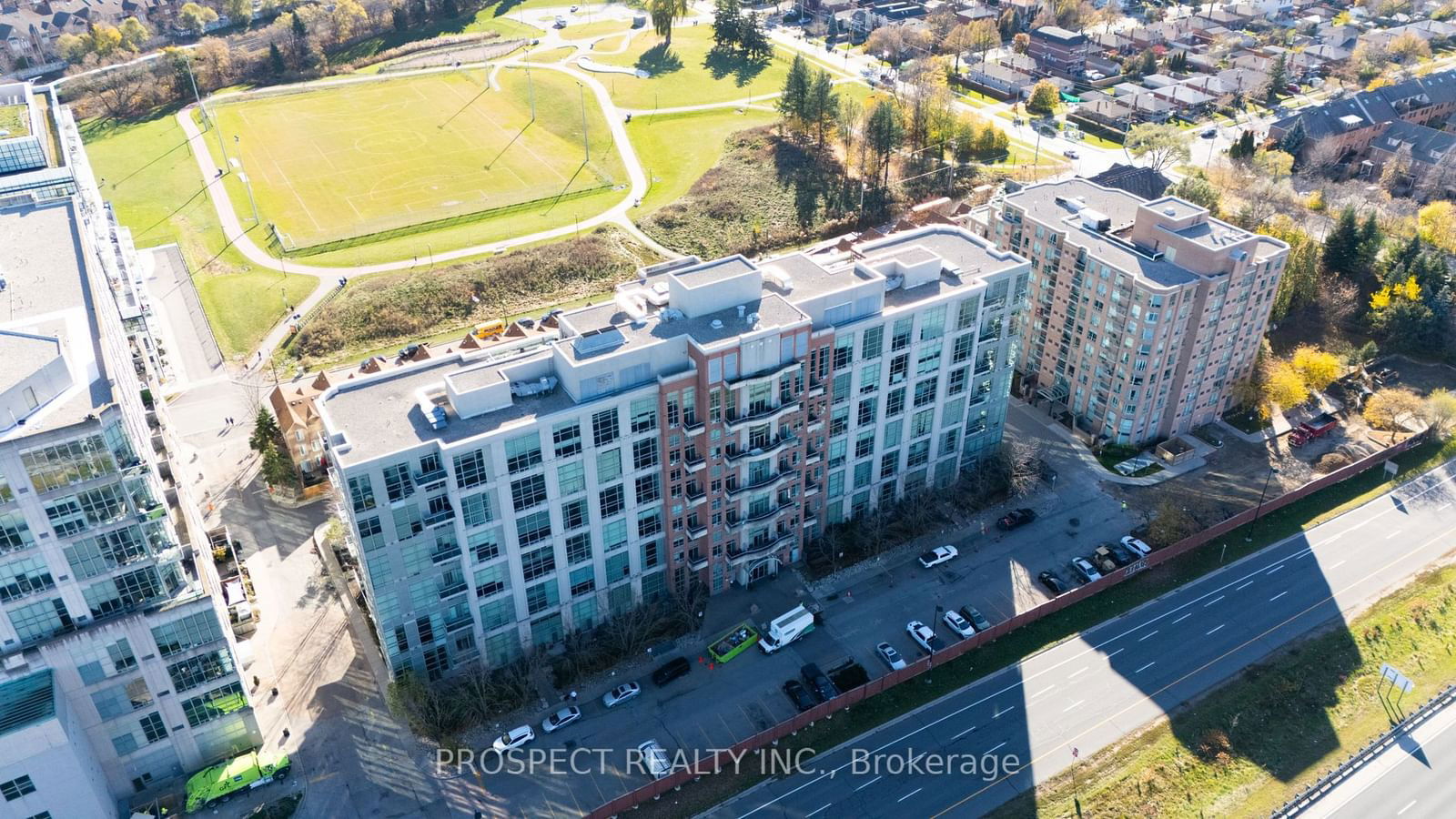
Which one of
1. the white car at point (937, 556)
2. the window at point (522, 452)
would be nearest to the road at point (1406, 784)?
the white car at point (937, 556)

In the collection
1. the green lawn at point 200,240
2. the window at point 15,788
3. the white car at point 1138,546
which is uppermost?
the window at point 15,788

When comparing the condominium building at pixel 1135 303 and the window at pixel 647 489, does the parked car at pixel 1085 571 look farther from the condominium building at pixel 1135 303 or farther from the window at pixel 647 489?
the window at pixel 647 489

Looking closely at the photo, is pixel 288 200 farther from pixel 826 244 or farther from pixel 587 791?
pixel 587 791

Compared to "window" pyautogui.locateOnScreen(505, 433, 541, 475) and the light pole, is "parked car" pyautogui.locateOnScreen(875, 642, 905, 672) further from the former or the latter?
the light pole

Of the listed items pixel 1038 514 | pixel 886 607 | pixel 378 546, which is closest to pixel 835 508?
pixel 886 607

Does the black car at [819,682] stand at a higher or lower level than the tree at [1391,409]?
lower
